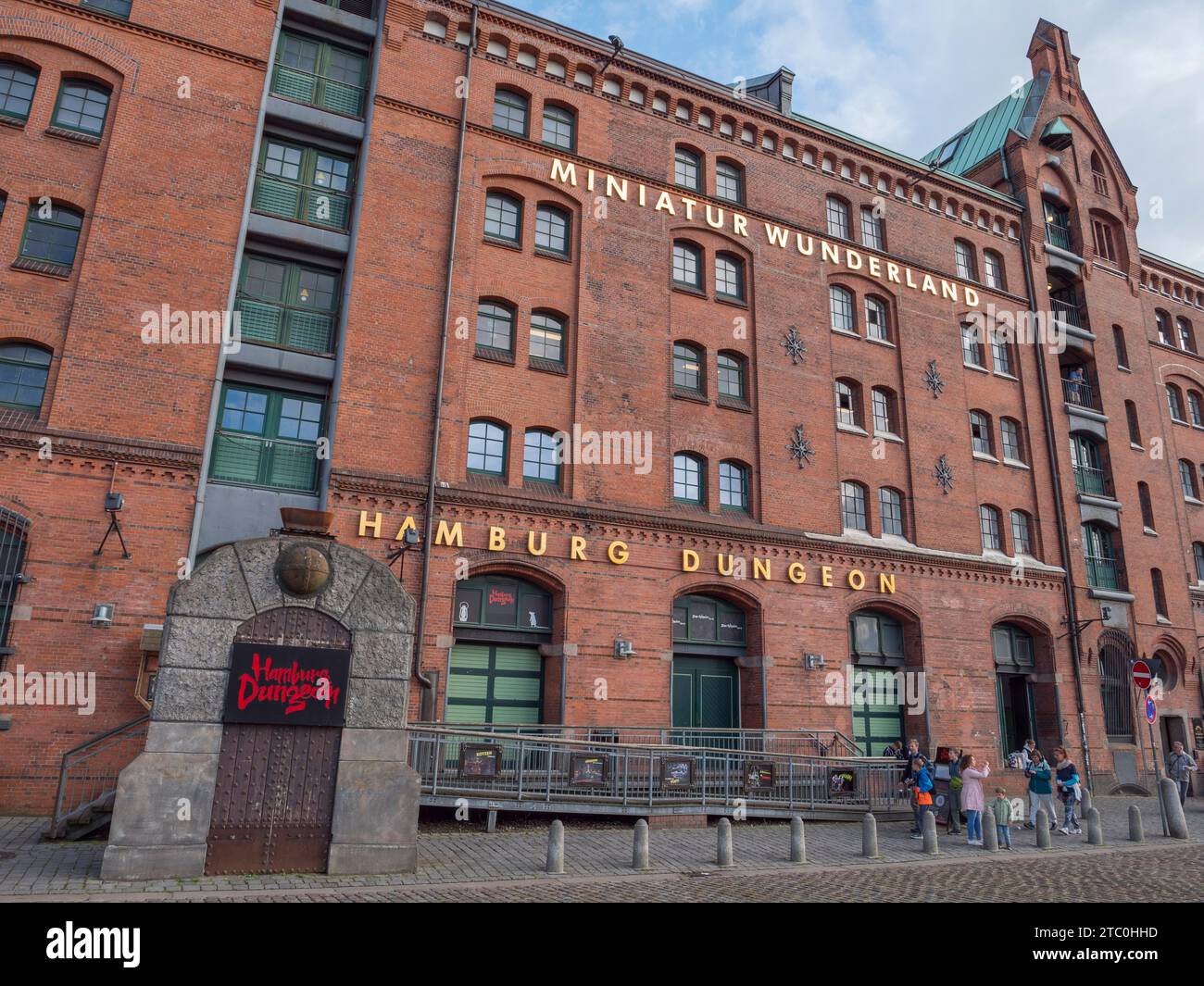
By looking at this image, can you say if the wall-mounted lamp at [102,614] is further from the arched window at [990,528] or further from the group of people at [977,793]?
the arched window at [990,528]

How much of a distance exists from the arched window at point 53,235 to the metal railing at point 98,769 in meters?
9.21

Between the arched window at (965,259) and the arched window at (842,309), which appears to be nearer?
the arched window at (842,309)

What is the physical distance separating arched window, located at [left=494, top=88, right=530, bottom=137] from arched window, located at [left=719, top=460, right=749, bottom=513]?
1021 cm

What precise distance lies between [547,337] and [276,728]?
41.1ft

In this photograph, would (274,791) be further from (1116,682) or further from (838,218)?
(1116,682)

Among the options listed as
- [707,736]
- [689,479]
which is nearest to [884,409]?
[689,479]

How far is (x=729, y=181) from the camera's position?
2389 cm

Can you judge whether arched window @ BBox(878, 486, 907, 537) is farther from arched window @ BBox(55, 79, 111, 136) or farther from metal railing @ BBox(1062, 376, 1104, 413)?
arched window @ BBox(55, 79, 111, 136)

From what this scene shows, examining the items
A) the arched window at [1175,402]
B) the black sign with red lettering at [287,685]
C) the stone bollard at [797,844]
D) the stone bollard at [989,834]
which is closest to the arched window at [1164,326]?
the arched window at [1175,402]

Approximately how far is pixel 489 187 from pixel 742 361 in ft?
26.8

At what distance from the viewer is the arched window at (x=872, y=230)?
25.8 meters

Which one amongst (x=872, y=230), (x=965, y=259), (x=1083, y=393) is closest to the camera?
(x=872, y=230)

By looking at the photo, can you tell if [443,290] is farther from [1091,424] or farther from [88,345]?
[1091,424]

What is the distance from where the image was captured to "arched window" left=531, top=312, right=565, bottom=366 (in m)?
19.8
